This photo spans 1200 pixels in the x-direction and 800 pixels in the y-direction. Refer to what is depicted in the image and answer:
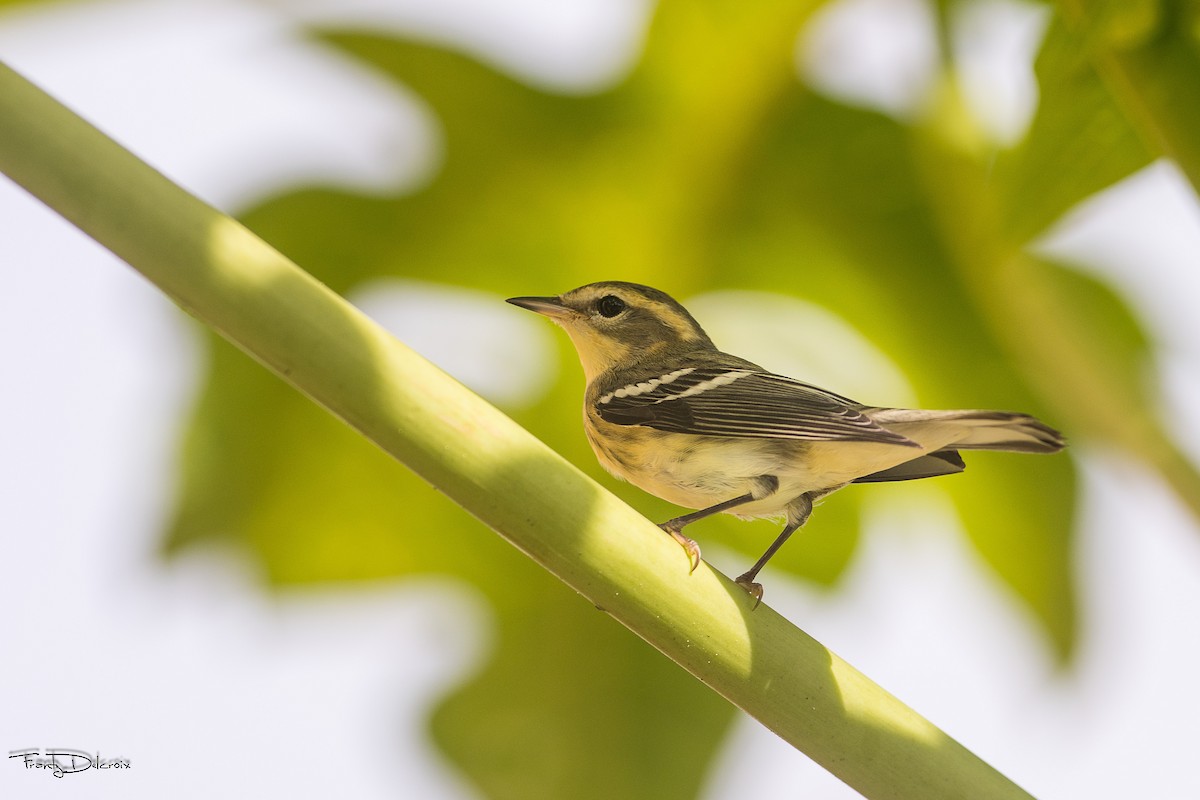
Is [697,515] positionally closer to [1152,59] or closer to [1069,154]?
[1069,154]

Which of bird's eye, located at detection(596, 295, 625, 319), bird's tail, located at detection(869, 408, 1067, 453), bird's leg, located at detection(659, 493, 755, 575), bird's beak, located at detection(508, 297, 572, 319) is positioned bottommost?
bird's leg, located at detection(659, 493, 755, 575)

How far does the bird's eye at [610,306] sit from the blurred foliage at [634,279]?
2.08ft

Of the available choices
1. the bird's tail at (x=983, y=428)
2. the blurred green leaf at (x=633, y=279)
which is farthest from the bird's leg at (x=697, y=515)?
the blurred green leaf at (x=633, y=279)

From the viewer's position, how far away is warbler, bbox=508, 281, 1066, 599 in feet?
6.05

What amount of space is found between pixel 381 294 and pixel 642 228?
76cm

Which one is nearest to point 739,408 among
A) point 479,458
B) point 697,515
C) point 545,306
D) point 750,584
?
point 697,515

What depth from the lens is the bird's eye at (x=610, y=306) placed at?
100 inches

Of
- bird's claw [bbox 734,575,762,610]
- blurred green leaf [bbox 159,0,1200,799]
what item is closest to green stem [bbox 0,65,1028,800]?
bird's claw [bbox 734,575,762,610]

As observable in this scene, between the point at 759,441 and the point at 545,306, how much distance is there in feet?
1.98

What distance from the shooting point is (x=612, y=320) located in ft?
8.38

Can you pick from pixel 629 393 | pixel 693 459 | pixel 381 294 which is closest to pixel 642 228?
pixel 381 294

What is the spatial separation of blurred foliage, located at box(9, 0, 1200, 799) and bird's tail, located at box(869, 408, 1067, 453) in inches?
31.7

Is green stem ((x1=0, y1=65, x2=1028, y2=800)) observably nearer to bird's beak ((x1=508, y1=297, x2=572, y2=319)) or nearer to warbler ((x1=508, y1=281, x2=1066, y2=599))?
warbler ((x1=508, y1=281, x2=1066, y2=599))

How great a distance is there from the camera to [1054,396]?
2457mm
